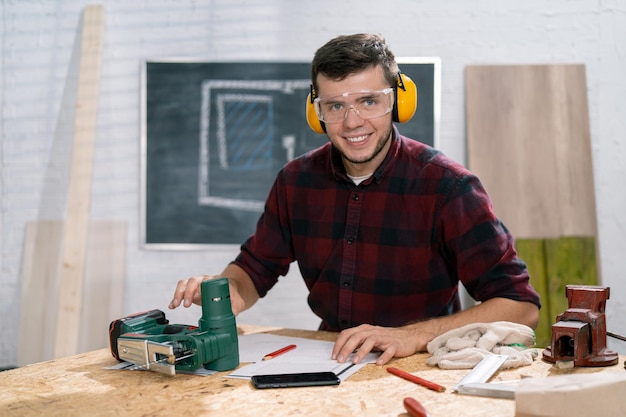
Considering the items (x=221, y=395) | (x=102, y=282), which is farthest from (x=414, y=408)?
(x=102, y=282)

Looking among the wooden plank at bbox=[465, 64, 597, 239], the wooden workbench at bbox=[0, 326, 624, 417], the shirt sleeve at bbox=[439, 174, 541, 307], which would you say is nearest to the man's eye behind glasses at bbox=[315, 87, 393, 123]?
the shirt sleeve at bbox=[439, 174, 541, 307]

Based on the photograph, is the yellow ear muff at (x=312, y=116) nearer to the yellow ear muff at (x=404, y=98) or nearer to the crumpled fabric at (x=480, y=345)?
the yellow ear muff at (x=404, y=98)

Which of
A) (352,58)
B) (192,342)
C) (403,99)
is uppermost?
(352,58)

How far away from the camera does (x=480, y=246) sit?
86.7 inches

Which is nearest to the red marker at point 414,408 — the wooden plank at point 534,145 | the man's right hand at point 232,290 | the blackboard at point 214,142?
the man's right hand at point 232,290

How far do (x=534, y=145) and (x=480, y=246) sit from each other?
2.05 m

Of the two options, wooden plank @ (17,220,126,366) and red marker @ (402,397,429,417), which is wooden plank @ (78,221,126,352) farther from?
red marker @ (402,397,429,417)

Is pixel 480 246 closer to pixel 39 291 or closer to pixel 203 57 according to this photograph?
pixel 203 57

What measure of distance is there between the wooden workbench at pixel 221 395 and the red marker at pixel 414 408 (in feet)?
0.08

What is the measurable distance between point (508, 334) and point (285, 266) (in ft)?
3.47

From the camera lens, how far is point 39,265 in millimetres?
4277

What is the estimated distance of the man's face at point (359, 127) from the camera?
2240 millimetres

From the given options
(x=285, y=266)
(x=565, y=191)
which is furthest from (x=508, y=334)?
(x=565, y=191)

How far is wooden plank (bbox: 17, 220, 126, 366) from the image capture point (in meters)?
4.16
